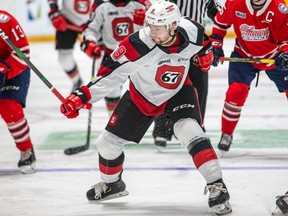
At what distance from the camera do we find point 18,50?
4113 millimetres

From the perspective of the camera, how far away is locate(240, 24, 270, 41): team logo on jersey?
4.42 metres

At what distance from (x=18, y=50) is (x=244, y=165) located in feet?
4.75

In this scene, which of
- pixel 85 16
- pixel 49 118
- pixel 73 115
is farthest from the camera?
pixel 85 16

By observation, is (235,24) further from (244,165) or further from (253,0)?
(244,165)

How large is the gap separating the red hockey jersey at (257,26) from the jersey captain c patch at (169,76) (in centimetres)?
87

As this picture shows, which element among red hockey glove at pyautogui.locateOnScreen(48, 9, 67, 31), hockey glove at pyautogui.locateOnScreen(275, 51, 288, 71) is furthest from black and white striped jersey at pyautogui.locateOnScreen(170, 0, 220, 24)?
red hockey glove at pyautogui.locateOnScreen(48, 9, 67, 31)

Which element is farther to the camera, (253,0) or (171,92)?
(253,0)

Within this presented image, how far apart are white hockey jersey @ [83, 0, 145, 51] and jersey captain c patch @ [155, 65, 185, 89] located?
1426mm

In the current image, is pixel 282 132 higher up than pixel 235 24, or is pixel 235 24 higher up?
pixel 235 24

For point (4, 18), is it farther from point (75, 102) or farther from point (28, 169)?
point (75, 102)

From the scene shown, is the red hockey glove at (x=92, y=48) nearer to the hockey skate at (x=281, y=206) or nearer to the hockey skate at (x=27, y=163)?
the hockey skate at (x=27, y=163)

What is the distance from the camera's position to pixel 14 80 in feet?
14.4

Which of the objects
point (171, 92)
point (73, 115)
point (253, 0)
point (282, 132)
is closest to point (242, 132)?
point (282, 132)

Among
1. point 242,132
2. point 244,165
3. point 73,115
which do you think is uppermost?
point 73,115
